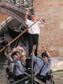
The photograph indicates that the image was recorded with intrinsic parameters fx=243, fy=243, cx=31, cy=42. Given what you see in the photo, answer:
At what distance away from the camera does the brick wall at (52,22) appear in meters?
6.87

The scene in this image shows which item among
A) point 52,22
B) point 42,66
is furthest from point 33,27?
point 52,22

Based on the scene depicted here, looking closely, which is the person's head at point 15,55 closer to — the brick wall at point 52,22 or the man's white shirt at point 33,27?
the man's white shirt at point 33,27

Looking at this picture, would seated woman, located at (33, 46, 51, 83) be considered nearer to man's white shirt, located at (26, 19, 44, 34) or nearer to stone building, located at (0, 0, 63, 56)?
man's white shirt, located at (26, 19, 44, 34)

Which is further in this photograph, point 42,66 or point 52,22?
point 52,22

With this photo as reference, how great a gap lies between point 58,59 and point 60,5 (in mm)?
1553

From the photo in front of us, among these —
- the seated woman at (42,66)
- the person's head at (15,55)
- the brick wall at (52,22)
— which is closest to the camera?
the seated woman at (42,66)

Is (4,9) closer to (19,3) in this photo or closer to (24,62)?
(19,3)

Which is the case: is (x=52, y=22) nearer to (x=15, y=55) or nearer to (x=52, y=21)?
(x=52, y=21)

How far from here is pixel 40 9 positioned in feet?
22.7

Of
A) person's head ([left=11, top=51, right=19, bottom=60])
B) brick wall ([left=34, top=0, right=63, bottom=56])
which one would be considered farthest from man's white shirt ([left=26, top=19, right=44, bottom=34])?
brick wall ([left=34, top=0, right=63, bottom=56])

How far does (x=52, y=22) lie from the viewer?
6.96 m

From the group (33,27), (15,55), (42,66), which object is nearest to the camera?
(42,66)

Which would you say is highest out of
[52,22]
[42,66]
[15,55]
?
[52,22]

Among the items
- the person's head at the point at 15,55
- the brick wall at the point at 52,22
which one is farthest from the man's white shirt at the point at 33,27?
the brick wall at the point at 52,22
